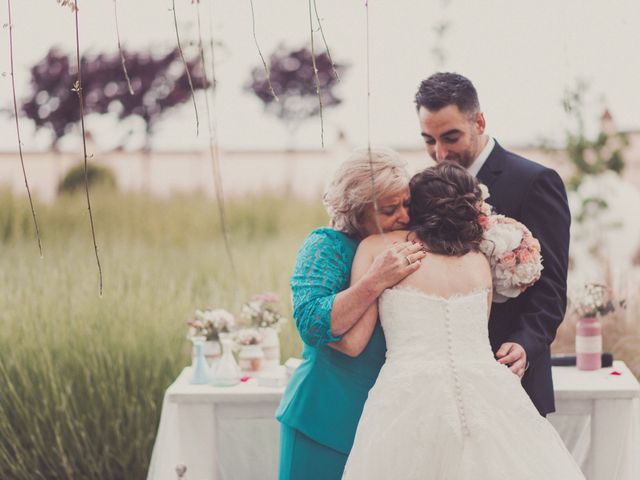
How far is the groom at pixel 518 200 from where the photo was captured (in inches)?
107

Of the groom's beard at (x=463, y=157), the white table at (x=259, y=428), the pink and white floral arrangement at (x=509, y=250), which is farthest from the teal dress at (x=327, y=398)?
the white table at (x=259, y=428)

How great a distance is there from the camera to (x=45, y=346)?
14.4 feet

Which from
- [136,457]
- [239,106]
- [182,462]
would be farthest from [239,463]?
[239,106]

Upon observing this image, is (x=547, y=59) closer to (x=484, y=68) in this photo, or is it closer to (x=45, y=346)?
(x=484, y=68)

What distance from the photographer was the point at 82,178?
809 centimetres

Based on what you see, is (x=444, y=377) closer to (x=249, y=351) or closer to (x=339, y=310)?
(x=339, y=310)

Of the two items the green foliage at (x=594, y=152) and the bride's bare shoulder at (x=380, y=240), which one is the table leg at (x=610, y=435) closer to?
the bride's bare shoulder at (x=380, y=240)

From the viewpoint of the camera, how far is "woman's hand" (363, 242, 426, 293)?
7.79ft

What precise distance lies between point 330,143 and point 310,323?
685 centimetres

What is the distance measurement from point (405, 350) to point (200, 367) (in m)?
1.47

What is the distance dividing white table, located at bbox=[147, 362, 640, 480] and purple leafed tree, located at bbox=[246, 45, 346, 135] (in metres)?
5.18

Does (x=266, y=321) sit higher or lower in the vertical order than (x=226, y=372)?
higher

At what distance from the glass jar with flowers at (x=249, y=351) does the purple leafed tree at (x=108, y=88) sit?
17.0 ft

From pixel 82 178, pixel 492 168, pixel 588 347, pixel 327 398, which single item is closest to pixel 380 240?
pixel 327 398
